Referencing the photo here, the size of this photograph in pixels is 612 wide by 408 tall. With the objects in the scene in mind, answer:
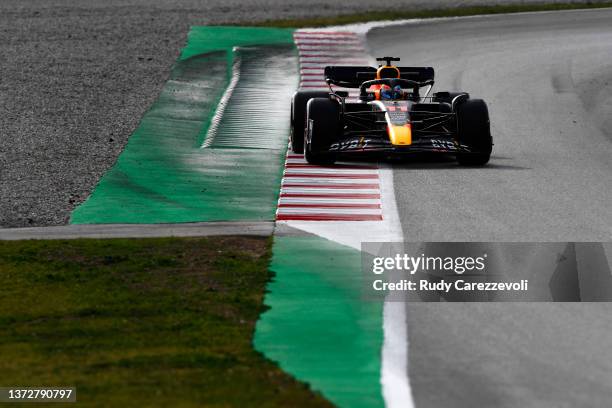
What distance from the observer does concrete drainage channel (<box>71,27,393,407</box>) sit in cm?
1009

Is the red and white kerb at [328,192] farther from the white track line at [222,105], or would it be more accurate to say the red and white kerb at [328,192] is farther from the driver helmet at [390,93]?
the white track line at [222,105]

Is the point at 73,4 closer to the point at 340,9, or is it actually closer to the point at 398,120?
the point at 340,9

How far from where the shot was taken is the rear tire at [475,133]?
719 inches

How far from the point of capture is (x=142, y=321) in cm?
1074

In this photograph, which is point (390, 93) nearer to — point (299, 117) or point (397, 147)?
point (299, 117)

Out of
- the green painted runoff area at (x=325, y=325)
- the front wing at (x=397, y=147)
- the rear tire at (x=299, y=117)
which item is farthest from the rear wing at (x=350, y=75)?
the green painted runoff area at (x=325, y=325)

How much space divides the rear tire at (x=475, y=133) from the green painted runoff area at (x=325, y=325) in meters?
5.21

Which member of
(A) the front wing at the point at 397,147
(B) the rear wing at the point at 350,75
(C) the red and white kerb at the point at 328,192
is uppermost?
(B) the rear wing at the point at 350,75

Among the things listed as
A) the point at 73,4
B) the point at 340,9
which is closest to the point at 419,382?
the point at 340,9

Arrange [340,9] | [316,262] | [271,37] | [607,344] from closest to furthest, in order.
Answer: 1. [607,344]
2. [316,262]
3. [271,37]
4. [340,9]

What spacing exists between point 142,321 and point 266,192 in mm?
6519

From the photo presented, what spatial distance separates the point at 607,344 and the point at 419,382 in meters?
1.83

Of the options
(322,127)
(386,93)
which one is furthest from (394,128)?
(386,93)

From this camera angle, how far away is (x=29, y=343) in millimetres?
10266
